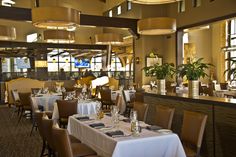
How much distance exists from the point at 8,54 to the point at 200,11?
11.1 meters

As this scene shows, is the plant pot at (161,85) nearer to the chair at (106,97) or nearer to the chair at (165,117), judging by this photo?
the chair at (165,117)

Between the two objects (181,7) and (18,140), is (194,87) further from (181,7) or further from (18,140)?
(181,7)

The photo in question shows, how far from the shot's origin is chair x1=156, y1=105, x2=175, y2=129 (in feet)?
13.4

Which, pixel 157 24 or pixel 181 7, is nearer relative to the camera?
pixel 157 24

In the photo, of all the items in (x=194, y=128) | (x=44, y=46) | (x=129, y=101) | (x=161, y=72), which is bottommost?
(x=129, y=101)

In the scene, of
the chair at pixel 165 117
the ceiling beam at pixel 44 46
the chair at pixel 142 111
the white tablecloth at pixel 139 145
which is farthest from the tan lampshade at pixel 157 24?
the ceiling beam at pixel 44 46

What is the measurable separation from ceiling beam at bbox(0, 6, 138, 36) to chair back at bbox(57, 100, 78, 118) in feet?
17.3

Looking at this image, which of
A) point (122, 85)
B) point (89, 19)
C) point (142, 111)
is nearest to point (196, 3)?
point (89, 19)

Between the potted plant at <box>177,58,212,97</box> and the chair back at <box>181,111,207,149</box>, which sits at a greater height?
the potted plant at <box>177,58,212,97</box>

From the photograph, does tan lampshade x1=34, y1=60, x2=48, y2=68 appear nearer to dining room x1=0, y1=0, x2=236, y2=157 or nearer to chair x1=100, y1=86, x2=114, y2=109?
dining room x1=0, y1=0, x2=236, y2=157

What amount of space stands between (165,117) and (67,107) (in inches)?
98.1

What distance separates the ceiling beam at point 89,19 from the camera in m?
9.89

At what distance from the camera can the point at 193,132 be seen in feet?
11.9

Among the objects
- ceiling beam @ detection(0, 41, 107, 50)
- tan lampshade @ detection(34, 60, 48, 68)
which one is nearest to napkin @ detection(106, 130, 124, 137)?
ceiling beam @ detection(0, 41, 107, 50)
